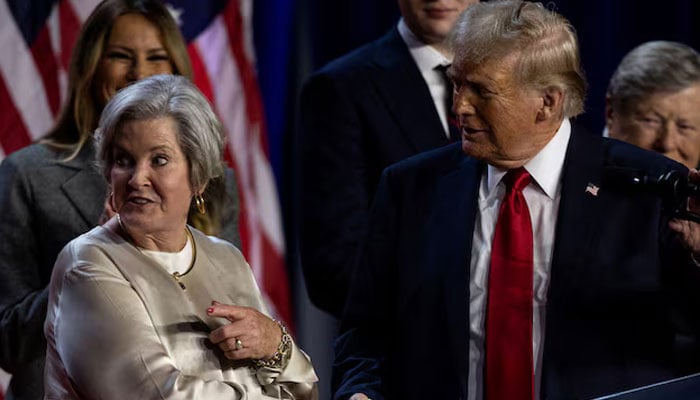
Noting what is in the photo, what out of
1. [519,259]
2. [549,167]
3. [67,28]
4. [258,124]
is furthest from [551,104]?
[258,124]

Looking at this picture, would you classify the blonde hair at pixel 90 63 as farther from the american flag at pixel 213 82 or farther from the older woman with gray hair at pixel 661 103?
the older woman with gray hair at pixel 661 103

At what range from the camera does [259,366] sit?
8.18 feet

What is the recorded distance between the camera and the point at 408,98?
3541 millimetres

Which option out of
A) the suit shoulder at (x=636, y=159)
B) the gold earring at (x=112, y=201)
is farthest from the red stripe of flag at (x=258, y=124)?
the suit shoulder at (x=636, y=159)

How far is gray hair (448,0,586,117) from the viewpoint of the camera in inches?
107

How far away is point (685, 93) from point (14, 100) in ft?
6.55

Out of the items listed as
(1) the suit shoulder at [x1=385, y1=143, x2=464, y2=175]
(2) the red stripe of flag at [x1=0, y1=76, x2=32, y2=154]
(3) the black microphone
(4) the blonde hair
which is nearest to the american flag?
(2) the red stripe of flag at [x1=0, y1=76, x2=32, y2=154]

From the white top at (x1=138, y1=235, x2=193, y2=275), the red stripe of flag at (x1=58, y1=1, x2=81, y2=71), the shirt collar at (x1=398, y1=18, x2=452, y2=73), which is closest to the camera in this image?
the white top at (x1=138, y1=235, x2=193, y2=275)

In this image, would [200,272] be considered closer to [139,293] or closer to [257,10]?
[139,293]

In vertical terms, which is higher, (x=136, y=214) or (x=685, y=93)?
(x=136, y=214)

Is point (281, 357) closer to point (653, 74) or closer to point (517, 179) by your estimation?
point (517, 179)

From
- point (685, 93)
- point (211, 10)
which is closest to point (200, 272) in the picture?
point (685, 93)

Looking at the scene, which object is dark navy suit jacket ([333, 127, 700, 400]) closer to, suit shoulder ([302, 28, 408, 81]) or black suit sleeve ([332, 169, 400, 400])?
black suit sleeve ([332, 169, 400, 400])

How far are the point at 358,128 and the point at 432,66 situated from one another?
27 cm
